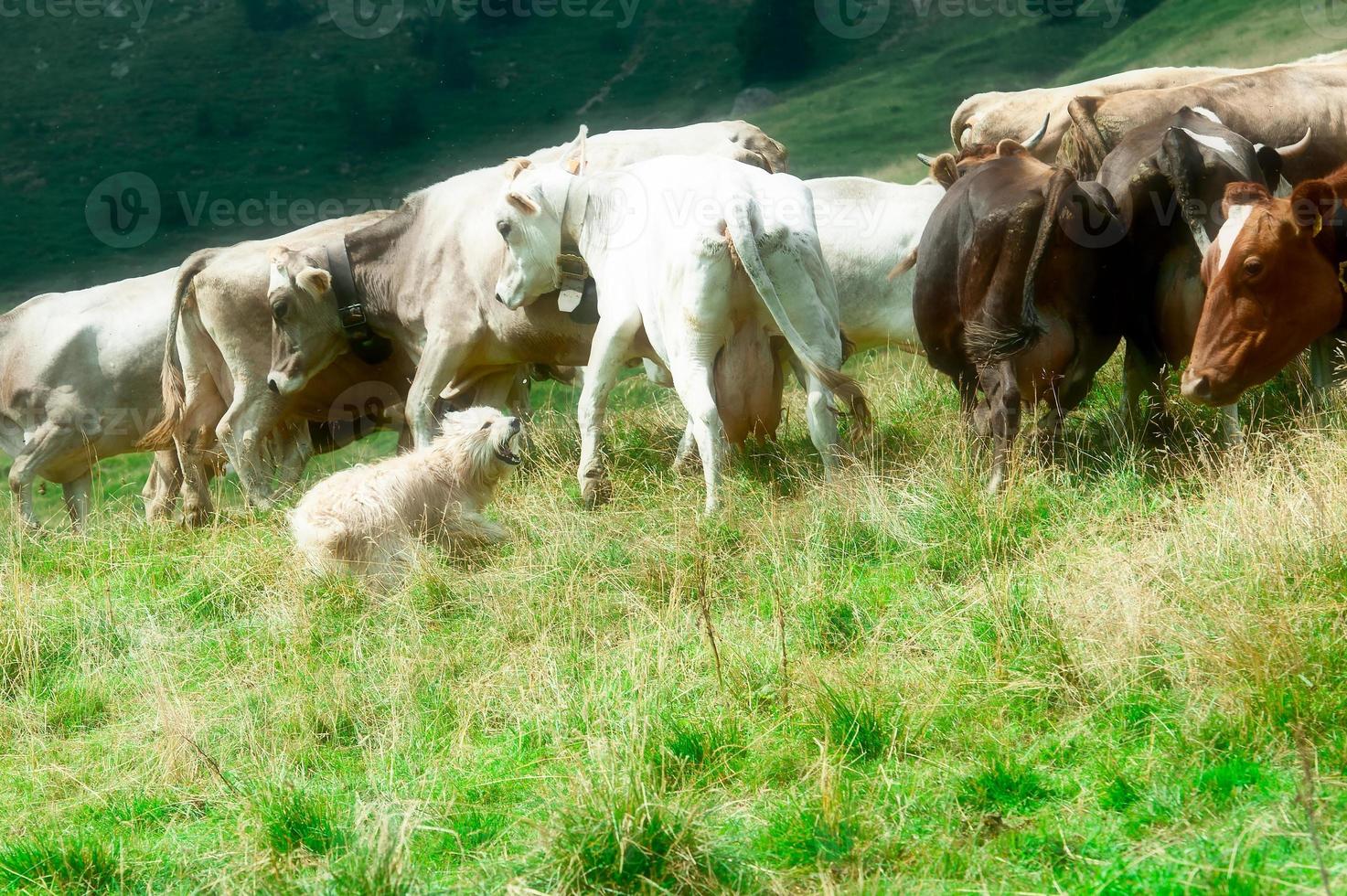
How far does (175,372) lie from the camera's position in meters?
11.7

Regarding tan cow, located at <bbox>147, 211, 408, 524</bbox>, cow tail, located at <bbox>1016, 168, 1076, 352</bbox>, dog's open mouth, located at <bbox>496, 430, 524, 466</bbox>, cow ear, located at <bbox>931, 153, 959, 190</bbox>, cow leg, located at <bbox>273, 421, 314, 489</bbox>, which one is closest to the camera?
cow tail, located at <bbox>1016, 168, 1076, 352</bbox>

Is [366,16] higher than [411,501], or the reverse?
[366,16]

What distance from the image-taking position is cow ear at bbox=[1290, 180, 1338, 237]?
6816mm

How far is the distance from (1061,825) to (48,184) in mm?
55333

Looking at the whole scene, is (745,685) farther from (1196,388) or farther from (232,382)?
(232,382)

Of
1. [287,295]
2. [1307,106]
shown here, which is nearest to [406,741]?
[287,295]

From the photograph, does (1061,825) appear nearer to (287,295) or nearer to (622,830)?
(622,830)

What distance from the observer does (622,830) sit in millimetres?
4246

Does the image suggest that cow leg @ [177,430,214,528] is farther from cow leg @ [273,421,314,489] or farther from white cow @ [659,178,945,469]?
white cow @ [659,178,945,469]
